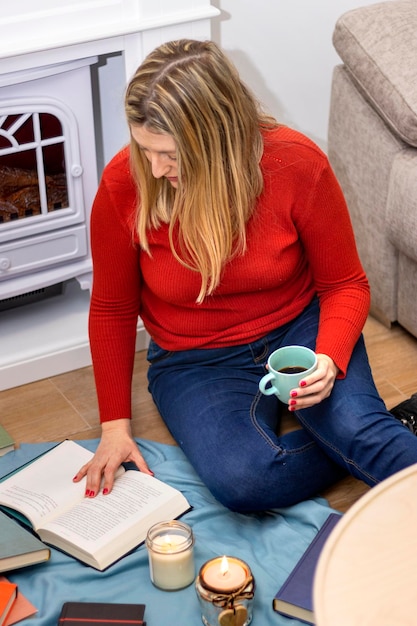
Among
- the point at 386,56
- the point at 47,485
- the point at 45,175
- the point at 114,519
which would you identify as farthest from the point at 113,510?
the point at 386,56

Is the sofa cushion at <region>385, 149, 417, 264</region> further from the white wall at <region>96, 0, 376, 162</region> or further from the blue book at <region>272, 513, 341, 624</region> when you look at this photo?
the blue book at <region>272, 513, 341, 624</region>

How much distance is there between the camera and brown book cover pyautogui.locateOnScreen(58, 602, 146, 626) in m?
1.54

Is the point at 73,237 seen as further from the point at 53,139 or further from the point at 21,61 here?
the point at 21,61

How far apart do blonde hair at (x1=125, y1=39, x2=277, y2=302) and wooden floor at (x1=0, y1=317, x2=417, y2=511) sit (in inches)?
19.6

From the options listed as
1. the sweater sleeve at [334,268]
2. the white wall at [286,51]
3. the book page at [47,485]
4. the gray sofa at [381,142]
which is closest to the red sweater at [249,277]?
the sweater sleeve at [334,268]

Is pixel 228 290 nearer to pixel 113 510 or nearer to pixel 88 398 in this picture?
pixel 113 510

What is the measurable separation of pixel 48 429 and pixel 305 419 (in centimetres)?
62

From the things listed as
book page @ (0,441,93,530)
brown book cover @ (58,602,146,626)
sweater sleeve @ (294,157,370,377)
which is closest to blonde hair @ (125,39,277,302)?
sweater sleeve @ (294,157,370,377)

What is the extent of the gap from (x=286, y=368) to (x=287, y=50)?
3.85 ft

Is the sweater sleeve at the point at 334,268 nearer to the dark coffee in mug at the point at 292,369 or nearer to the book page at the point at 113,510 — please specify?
the dark coffee in mug at the point at 292,369

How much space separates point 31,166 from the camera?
86.0 inches

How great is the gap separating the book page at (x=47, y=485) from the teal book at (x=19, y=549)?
0.13 ft

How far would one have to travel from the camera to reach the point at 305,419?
180cm

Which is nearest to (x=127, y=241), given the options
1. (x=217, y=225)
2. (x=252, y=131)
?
(x=217, y=225)
